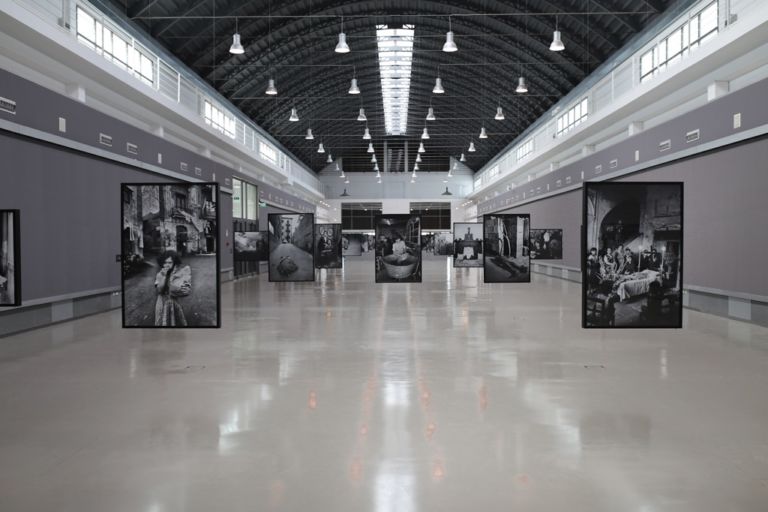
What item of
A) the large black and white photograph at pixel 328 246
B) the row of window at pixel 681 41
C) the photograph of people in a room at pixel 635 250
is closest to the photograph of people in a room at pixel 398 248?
the large black and white photograph at pixel 328 246

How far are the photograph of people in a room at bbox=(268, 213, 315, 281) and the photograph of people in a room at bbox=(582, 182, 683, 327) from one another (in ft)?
51.4

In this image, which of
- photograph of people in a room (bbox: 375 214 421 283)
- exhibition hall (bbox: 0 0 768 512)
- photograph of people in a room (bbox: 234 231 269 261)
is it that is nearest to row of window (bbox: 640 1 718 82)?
exhibition hall (bbox: 0 0 768 512)

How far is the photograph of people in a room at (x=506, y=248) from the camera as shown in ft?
85.5

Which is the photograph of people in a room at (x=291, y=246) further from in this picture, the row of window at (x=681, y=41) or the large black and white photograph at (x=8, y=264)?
the row of window at (x=681, y=41)

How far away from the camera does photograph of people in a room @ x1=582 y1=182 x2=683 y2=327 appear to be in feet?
38.1

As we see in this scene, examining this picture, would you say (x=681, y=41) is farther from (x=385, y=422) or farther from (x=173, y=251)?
(x=385, y=422)

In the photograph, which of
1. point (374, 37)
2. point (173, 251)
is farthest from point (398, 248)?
point (374, 37)

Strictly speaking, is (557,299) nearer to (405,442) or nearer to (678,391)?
(678,391)

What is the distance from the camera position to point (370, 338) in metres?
13.8

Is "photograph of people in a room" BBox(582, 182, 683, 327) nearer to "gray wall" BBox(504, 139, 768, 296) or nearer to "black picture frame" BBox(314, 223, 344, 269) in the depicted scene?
"gray wall" BBox(504, 139, 768, 296)

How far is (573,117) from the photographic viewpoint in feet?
126

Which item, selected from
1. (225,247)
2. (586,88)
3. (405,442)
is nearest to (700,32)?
(586,88)

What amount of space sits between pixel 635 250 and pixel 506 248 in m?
15.5

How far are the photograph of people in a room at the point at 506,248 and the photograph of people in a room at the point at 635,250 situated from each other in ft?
45.0
